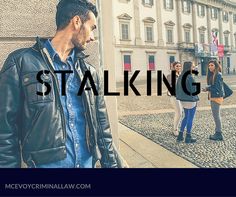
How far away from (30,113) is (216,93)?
1.75m

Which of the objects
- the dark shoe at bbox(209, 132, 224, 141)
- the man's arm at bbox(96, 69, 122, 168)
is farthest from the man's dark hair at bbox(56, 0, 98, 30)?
the dark shoe at bbox(209, 132, 224, 141)

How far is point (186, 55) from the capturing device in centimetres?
198

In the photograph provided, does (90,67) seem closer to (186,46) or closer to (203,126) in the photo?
(186,46)

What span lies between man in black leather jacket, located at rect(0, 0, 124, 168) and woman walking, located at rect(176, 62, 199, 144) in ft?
2.26

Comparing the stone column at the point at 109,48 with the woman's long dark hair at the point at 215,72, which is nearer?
the woman's long dark hair at the point at 215,72

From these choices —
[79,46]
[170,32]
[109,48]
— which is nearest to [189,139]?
[170,32]

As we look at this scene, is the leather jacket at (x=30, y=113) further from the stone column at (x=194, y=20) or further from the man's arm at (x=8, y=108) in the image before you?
the stone column at (x=194, y=20)

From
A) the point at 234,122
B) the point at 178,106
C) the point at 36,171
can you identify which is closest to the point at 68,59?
the point at 36,171

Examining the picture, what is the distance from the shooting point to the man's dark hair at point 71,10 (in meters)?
1.87

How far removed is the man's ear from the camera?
186 cm

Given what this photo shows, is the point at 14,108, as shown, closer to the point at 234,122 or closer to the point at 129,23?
the point at 129,23

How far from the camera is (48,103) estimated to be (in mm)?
1773

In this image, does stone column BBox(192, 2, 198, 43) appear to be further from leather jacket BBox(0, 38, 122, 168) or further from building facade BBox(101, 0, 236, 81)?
leather jacket BBox(0, 38, 122, 168)

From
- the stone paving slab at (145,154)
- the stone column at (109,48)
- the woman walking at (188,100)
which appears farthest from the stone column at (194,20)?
the stone paving slab at (145,154)
